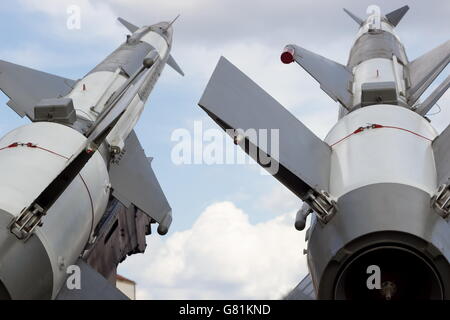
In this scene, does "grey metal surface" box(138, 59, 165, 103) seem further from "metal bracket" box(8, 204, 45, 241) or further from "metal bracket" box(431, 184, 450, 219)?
"metal bracket" box(431, 184, 450, 219)

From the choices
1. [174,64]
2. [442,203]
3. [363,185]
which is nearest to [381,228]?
[363,185]

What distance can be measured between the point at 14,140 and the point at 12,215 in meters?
1.43

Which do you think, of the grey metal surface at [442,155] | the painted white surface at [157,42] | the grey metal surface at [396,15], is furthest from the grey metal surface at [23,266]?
the grey metal surface at [396,15]

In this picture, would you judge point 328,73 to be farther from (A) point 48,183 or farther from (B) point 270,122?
(A) point 48,183

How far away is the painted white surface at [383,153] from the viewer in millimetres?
6414

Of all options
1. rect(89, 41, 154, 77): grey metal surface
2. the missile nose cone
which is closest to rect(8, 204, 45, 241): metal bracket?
the missile nose cone

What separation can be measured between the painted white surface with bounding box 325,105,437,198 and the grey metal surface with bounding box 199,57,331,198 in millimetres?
186

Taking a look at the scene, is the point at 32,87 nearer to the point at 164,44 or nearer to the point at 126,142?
the point at 126,142

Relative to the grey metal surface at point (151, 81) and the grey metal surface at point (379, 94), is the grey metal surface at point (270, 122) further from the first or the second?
the grey metal surface at point (151, 81)

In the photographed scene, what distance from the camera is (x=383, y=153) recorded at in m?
6.62

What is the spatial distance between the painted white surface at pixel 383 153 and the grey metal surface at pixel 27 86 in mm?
5094

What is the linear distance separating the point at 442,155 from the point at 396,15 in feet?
27.1
